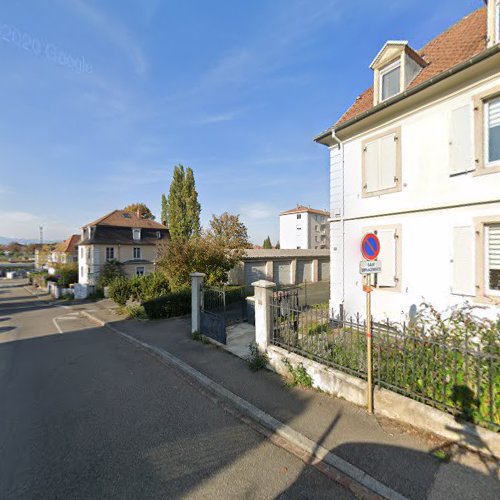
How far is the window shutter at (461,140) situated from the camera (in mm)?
6062

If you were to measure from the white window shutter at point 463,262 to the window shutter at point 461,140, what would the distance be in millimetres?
1416

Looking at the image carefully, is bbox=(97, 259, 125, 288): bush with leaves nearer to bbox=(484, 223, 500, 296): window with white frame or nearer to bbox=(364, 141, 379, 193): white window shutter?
bbox=(364, 141, 379, 193): white window shutter

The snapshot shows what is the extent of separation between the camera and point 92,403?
494 centimetres

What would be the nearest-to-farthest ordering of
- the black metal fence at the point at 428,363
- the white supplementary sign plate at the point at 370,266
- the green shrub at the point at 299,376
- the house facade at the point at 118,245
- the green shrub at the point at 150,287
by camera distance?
the black metal fence at the point at 428,363 → the white supplementary sign plate at the point at 370,266 → the green shrub at the point at 299,376 → the green shrub at the point at 150,287 → the house facade at the point at 118,245

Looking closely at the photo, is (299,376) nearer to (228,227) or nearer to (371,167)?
(371,167)

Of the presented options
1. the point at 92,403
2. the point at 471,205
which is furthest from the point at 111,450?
the point at 471,205

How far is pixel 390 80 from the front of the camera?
25.8 feet

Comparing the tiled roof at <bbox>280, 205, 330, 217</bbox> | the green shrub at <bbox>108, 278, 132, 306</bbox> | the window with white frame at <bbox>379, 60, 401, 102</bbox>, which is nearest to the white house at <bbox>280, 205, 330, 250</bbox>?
the tiled roof at <bbox>280, 205, 330, 217</bbox>

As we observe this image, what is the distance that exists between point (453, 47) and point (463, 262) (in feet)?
19.1

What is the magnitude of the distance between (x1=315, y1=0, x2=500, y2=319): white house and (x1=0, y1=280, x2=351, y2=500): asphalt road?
549cm

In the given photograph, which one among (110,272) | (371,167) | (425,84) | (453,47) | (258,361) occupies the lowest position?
(258,361)

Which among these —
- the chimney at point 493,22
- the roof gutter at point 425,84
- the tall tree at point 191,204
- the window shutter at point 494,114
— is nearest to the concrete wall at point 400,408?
the window shutter at point 494,114

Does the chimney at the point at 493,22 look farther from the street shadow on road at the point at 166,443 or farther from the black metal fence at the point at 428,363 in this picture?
the street shadow on road at the point at 166,443

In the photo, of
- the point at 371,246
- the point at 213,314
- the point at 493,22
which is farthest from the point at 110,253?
the point at 493,22
